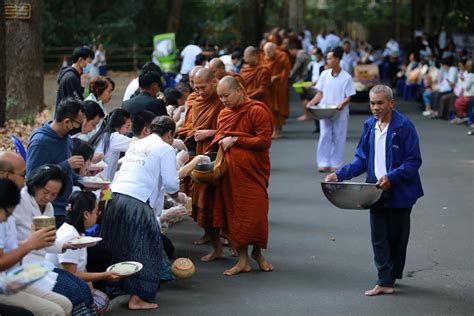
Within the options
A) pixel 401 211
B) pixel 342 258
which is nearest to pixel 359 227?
pixel 342 258

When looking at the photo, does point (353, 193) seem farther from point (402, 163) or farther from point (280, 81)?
point (280, 81)

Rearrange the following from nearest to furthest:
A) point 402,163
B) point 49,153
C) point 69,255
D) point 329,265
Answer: point 69,255 < point 49,153 < point 402,163 < point 329,265

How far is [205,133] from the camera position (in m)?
10.2

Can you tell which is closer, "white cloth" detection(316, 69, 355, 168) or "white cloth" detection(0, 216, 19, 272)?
"white cloth" detection(0, 216, 19, 272)

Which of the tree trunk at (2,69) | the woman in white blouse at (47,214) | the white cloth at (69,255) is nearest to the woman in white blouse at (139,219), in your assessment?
the white cloth at (69,255)

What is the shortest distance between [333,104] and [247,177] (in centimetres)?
650

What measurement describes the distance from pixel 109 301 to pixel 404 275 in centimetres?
281

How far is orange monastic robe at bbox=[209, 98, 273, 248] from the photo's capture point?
9227 millimetres

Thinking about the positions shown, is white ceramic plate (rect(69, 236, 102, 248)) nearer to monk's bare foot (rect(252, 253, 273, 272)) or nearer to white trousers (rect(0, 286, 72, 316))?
white trousers (rect(0, 286, 72, 316))

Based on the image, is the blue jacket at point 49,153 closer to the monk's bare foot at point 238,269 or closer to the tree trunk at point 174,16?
the monk's bare foot at point 238,269

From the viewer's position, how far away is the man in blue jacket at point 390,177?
8312mm

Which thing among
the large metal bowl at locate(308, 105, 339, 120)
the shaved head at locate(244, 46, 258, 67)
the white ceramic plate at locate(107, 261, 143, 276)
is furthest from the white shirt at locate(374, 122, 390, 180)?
the shaved head at locate(244, 46, 258, 67)

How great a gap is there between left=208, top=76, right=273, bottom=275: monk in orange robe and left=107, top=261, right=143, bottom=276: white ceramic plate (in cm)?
168

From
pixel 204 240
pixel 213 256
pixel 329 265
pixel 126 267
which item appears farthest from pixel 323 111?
pixel 126 267
